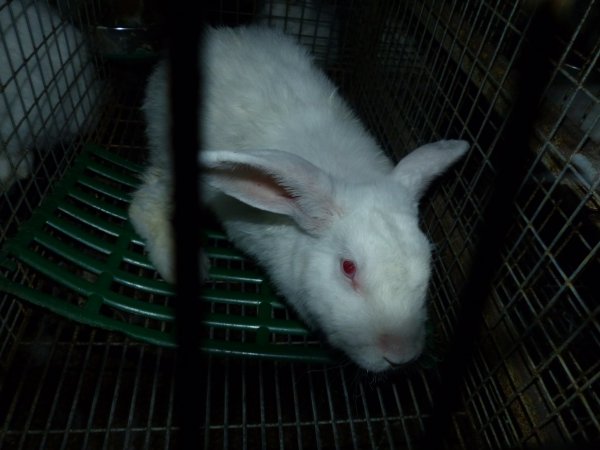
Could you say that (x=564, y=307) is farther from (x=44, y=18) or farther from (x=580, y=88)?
(x=44, y=18)

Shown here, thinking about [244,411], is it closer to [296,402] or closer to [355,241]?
[296,402]

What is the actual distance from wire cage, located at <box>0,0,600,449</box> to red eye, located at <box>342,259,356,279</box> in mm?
358

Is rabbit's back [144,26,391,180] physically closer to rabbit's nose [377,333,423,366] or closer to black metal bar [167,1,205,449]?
rabbit's nose [377,333,423,366]

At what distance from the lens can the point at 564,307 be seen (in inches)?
91.6

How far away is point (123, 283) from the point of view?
2.29 metres

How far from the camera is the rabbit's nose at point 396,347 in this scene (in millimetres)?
1605

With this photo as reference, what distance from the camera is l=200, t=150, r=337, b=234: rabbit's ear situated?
1.62 metres

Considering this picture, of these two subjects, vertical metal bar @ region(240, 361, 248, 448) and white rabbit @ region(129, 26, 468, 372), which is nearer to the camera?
white rabbit @ region(129, 26, 468, 372)

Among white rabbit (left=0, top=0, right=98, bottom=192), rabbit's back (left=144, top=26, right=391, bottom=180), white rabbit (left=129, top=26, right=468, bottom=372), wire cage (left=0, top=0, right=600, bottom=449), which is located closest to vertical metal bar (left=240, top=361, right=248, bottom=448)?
wire cage (left=0, top=0, right=600, bottom=449)

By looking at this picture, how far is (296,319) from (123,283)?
2.66ft

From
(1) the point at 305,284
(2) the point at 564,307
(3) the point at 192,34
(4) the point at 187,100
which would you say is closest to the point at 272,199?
(1) the point at 305,284

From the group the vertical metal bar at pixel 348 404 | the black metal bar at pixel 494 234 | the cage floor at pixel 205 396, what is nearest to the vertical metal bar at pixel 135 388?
the cage floor at pixel 205 396

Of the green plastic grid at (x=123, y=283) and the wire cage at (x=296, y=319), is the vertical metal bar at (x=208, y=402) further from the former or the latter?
the green plastic grid at (x=123, y=283)

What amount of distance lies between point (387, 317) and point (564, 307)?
1193mm
